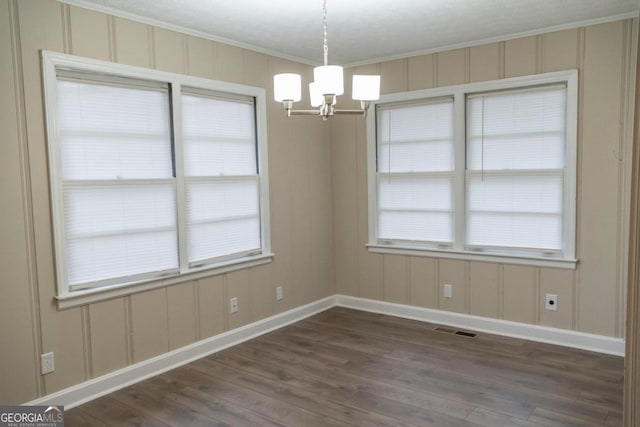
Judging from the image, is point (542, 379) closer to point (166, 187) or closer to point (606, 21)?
point (606, 21)

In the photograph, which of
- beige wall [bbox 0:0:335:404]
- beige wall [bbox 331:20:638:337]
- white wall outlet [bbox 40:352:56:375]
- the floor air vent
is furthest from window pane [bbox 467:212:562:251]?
white wall outlet [bbox 40:352:56:375]

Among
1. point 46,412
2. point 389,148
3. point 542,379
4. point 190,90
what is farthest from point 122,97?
point 542,379

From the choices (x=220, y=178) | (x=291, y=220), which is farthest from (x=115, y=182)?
(x=291, y=220)

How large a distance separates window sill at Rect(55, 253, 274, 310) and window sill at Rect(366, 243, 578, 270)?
1.19 meters

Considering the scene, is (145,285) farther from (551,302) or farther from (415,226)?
(551,302)

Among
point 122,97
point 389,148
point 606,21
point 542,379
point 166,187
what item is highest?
point 606,21

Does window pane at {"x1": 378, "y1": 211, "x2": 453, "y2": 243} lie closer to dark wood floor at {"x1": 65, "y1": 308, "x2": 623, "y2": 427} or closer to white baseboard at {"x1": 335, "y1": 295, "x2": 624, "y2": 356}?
white baseboard at {"x1": 335, "y1": 295, "x2": 624, "y2": 356}

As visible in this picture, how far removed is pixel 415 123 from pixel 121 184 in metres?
Answer: 2.67

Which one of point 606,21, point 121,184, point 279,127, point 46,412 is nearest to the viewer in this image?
point 46,412

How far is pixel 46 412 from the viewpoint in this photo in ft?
9.47

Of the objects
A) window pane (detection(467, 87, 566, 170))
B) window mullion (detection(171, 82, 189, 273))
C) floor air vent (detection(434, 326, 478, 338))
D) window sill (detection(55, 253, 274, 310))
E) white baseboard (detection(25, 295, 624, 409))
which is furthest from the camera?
floor air vent (detection(434, 326, 478, 338))

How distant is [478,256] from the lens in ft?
14.1

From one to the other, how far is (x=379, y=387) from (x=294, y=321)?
159 centimetres

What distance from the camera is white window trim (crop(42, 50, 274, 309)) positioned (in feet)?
9.53
